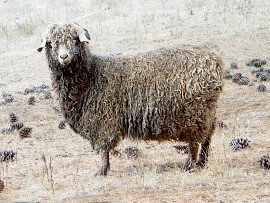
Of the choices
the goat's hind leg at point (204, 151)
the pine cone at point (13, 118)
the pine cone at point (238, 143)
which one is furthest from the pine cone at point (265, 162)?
the pine cone at point (13, 118)

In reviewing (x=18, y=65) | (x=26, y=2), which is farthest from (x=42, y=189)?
(x=26, y=2)

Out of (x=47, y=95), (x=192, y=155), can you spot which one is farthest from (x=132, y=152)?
(x=47, y=95)

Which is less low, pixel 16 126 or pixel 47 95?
pixel 16 126

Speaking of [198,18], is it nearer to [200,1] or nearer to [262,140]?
[200,1]

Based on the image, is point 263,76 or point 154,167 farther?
point 263,76

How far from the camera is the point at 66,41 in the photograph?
770 centimetres

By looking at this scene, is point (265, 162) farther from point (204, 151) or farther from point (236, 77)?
point (236, 77)

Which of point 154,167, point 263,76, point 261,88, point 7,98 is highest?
point 154,167

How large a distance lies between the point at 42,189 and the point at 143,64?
2102mm

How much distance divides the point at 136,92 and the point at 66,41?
1.12m

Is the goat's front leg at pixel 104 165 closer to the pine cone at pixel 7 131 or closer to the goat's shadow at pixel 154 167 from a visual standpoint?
the goat's shadow at pixel 154 167

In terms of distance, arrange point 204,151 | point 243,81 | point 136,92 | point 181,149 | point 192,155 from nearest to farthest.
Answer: point 136,92
point 192,155
point 204,151
point 181,149
point 243,81

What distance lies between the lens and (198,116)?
305 inches

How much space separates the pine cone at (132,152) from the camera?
29.0ft
